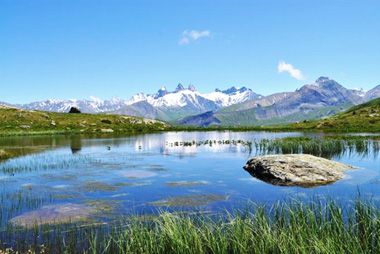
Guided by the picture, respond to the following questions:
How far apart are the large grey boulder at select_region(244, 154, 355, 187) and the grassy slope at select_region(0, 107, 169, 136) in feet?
334

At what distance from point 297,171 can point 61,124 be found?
12629cm

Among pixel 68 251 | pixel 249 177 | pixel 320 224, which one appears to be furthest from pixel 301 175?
pixel 68 251

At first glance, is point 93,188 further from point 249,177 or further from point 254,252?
point 254,252

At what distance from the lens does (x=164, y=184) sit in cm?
2823

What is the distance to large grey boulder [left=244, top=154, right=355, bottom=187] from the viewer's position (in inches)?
1119

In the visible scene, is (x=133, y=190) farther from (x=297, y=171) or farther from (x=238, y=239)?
(x=238, y=239)

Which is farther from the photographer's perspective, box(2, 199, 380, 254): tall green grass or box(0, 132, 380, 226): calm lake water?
box(0, 132, 380, 226): calm lake water

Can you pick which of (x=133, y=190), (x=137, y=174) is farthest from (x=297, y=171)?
(x=137, y=174)

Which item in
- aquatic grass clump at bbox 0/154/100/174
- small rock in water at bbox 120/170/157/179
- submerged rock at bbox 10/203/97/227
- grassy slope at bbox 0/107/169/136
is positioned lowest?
submerged rock at bbox 10/203/97/227

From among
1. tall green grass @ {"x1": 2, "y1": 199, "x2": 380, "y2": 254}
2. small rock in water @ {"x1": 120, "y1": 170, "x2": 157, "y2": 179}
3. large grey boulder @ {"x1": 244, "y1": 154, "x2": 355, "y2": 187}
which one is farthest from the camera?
small rock in water @ {"x1": 120, "y1": 170, "x2": 157, "y2": 179}

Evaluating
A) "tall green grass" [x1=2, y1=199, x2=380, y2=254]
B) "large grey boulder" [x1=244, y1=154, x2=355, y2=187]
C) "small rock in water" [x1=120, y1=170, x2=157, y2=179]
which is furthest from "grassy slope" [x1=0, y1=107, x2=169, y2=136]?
"tall green grass" [x1=2, y1=199, x2=380, y2=254]

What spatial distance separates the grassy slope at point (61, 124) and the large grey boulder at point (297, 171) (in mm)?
101669

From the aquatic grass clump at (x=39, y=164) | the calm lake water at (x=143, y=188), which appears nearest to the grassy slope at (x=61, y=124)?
the aquatic grass clump at (x=39, y=164)

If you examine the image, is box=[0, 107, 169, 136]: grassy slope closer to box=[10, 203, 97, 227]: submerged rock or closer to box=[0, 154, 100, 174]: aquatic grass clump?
box=[0, 154, 100, 174]: aquatic grass clump
